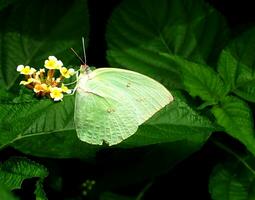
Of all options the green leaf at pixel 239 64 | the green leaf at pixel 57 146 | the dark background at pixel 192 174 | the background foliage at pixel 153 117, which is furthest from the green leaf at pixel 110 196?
the green leaf at pixel 239 64

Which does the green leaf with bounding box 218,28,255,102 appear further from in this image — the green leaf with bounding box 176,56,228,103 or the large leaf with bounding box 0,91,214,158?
A: the large leaf with bounding box 0,91,214,158

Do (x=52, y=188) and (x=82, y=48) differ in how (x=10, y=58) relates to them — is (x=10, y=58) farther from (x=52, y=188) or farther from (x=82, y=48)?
(x=52, y=188)

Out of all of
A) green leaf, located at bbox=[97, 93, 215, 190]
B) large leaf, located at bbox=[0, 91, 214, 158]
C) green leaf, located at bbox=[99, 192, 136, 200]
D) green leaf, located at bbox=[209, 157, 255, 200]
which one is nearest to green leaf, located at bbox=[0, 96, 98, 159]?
large leaf, located at bbox=[0, 91, 214, 158]

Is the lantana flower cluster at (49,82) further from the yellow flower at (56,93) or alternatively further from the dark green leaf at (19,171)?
the dark green leaf at (19,171)

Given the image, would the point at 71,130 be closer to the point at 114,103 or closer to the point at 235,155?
the point at 114,103

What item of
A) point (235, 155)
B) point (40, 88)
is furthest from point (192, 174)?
point (40, 88)

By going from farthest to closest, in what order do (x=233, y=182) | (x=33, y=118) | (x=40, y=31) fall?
(x=40, y=31)
(x=233, y=182)
(x=33, y=118)

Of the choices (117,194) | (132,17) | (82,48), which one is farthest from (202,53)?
(117,194)
